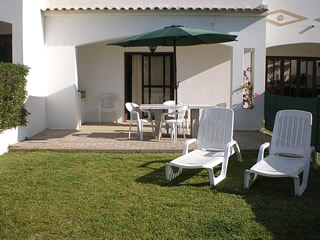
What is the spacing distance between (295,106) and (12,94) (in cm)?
651

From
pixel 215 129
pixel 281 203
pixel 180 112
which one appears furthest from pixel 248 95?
Result: pixel 281 203

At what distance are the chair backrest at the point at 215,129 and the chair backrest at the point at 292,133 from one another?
0.91 meters

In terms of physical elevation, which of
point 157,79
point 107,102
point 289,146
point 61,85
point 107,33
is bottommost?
point 289,146

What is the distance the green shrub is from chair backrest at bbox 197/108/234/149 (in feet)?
14.7

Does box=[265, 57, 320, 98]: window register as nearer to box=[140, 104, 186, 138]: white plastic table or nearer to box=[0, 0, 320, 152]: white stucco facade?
box=[0, 0, 320, 152]: white stucco facade

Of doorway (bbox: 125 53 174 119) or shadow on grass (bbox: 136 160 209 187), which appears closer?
shadow on grass (bbox: 136 160 209 187)

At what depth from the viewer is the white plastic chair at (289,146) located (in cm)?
733

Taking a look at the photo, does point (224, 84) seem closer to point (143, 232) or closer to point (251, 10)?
point (251, 10)

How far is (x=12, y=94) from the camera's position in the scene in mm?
10234

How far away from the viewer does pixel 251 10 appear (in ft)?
42.8

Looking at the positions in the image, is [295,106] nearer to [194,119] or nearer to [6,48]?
[194,119]

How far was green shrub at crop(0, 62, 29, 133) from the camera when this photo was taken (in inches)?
391

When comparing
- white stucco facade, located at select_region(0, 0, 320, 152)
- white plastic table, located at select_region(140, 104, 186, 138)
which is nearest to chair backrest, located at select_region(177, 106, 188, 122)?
white plastic table, located at select_region(140, 104, 186, 138)

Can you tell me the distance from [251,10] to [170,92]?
14.3 feet
